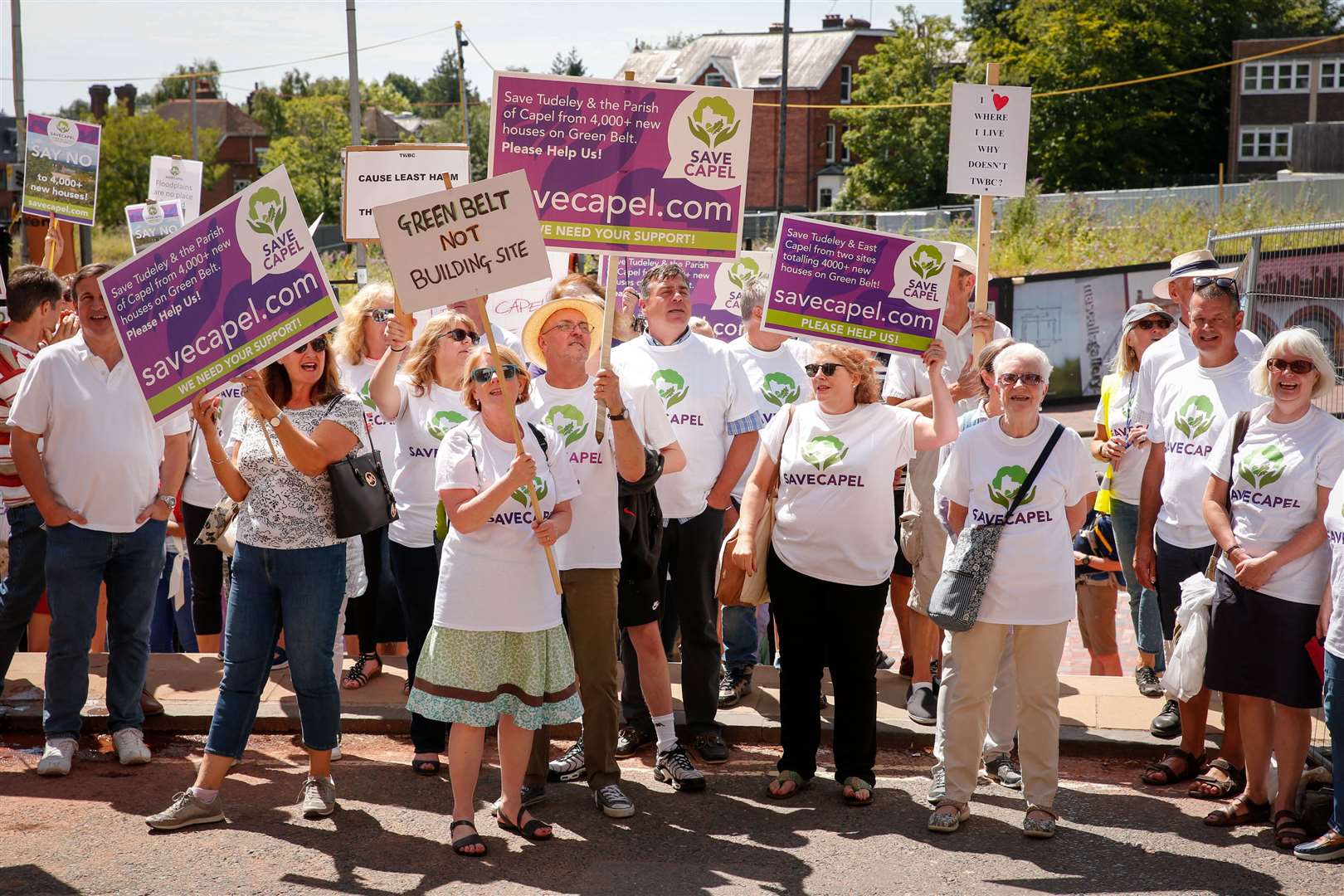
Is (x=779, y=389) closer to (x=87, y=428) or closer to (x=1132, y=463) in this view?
(x=1132, y=463)

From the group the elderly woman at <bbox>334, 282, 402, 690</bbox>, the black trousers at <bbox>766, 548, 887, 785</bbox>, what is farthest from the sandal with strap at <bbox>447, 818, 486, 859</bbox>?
the elderly woman at <bbox>334, 282, 402, 690</bbox>

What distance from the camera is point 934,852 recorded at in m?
5.36

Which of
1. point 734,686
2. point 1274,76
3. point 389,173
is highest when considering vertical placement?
point 1274,76

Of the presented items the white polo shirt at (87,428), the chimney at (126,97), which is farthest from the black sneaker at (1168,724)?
the chimney at (126,97)

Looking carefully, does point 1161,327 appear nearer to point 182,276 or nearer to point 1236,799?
point 1236,799

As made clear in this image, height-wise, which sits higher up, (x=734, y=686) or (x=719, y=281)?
(x=719, y=281)

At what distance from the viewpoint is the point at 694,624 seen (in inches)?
256

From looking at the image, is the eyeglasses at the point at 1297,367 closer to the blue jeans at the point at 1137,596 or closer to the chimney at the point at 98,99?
the blue jeans at the point at 1137,596

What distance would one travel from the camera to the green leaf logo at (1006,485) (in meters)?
5.52

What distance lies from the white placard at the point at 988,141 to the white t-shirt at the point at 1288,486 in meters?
2.19

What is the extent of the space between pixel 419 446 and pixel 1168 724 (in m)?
3.85

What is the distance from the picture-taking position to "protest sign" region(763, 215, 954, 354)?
6336 mm

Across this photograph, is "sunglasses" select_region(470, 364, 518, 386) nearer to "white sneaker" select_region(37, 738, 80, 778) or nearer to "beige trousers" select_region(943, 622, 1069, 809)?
"beige trousers" select_region(943, 622, 1069, 809)

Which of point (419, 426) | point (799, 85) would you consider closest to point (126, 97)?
point (799, 85)
